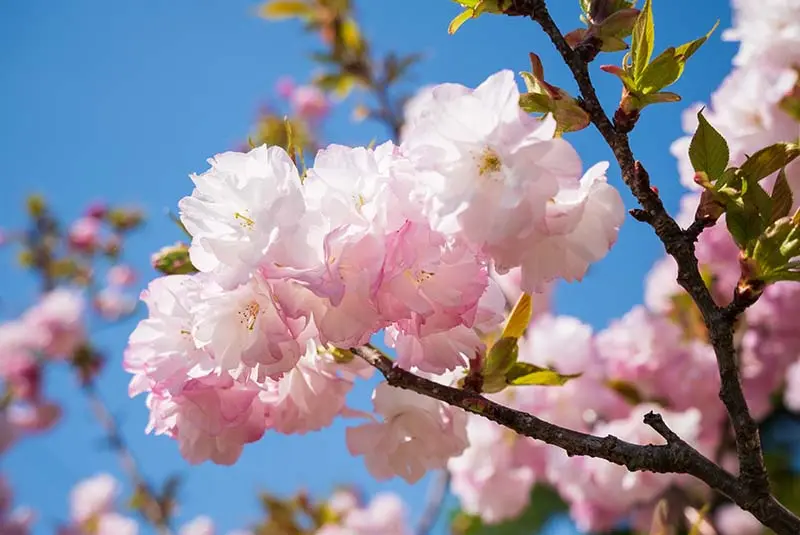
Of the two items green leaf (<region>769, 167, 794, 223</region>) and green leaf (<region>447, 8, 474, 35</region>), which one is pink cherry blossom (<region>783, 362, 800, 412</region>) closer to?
green leaf (<region>769, 167, 794, 223</region>)

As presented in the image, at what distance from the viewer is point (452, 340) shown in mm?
609

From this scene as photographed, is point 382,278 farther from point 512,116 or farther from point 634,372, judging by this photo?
point 634,372

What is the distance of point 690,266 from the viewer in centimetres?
60

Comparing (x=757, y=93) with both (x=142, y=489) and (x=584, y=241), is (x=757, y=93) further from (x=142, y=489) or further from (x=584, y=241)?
(x=142, y=489)

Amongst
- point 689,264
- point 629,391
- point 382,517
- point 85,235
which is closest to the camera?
point 689,264

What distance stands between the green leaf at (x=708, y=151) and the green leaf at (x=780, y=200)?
0.05 metres

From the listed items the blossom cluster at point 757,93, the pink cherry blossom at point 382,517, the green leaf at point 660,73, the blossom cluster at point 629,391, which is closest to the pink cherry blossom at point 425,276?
the green leaf at point 660,73

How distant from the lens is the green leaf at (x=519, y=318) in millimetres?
722

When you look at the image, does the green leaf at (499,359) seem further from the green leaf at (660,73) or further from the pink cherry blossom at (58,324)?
the pink cherry blossom at (58,324)

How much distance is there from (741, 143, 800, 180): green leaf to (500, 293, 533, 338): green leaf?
0.74ft

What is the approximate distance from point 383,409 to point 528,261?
323mm

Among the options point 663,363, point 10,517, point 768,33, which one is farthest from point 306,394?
point 10,517

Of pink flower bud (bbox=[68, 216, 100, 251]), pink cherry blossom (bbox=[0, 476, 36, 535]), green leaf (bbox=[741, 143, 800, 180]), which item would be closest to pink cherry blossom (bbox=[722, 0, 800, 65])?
green leaf (bbox=[741, 143, 800, 180])

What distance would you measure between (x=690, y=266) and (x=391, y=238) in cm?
25
